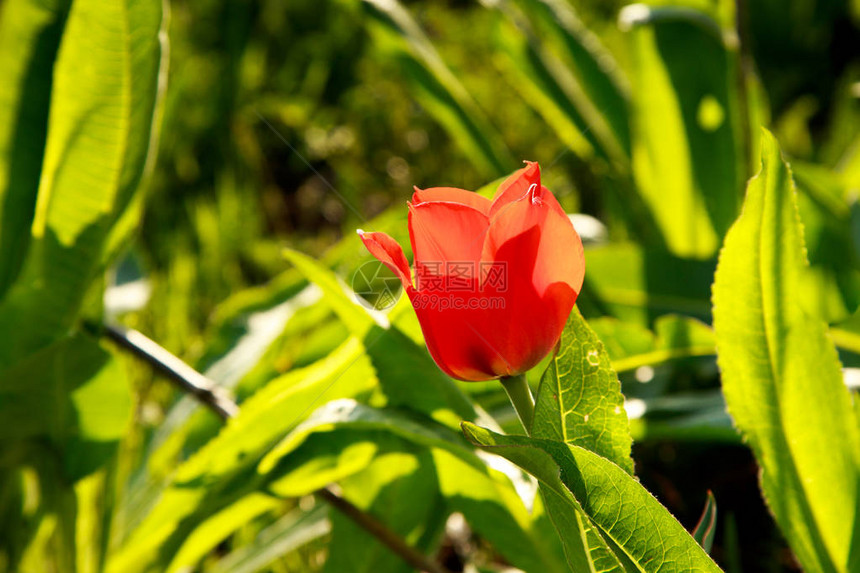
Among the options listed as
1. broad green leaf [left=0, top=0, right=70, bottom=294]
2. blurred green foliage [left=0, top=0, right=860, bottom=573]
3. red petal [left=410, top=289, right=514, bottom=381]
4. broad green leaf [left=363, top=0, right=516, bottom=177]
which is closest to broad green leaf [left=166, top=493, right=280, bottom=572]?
Result: blurred green foliage [left=0, top=0, right=860, bottom=573]

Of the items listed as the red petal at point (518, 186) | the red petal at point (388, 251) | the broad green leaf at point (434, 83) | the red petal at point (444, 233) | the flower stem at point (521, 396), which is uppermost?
the broad green leaf at point (434, 83)

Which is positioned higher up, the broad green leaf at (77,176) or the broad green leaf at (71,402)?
the broad green leaf at (77,176)

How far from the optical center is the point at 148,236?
1.40 metres

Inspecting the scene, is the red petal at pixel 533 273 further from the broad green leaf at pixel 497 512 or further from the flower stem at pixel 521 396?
the broad green leaf at pixel 497 512

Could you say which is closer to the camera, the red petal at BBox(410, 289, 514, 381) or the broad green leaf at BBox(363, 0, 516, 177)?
the red petal at BBox(410, 289, 514, 381)

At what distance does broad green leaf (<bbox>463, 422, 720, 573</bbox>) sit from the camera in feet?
1.02

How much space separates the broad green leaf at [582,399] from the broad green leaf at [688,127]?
0.63 meters

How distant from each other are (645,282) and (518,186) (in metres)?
0.55

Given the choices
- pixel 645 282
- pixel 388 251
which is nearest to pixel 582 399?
pixel 388 251

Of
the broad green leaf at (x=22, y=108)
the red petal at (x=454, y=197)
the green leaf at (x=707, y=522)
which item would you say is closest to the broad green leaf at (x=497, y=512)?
the green leaf at (x=707, y=522)

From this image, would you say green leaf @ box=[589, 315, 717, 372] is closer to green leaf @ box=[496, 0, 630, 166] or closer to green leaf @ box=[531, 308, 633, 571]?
green leaf @ box=[531, 308, 633, 571]

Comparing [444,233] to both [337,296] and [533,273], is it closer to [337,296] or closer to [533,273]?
[533,273]

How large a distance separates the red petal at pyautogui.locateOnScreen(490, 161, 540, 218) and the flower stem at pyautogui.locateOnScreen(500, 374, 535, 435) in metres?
0.07

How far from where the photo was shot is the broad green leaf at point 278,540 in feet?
2.28
